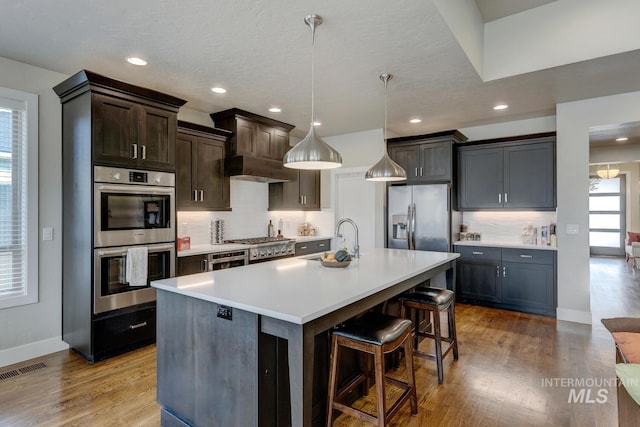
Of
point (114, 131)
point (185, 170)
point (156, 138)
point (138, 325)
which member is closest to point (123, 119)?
point (114, 131)

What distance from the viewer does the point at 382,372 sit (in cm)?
188

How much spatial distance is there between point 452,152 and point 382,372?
403 centimetres

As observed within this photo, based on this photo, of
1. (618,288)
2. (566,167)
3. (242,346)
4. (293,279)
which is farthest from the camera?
(618,288)

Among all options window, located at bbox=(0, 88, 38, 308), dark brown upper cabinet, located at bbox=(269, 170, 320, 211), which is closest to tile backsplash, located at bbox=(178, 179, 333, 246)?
dark brown upper cabinet, located at bbox=(269, 170, 320, 211)

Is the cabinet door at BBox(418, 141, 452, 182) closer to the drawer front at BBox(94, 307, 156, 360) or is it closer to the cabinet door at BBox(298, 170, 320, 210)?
the cabinet door at BBox(298, 170, 320, 210)

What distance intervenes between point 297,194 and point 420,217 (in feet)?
6.57

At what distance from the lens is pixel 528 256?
455 cm

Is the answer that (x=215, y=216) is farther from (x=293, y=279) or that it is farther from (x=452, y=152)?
(x=452, y=152)

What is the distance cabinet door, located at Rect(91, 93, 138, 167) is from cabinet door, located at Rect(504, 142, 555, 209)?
15.4ft

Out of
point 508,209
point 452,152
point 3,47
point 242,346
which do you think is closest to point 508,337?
point 508,209

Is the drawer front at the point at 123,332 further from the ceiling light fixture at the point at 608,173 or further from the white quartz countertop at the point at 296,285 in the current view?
the ceiling light fixture at the point at 608,173

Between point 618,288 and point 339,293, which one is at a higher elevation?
point 339,293

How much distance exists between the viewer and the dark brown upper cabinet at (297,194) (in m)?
5.57

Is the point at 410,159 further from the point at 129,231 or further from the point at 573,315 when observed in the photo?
the point at 129,231
